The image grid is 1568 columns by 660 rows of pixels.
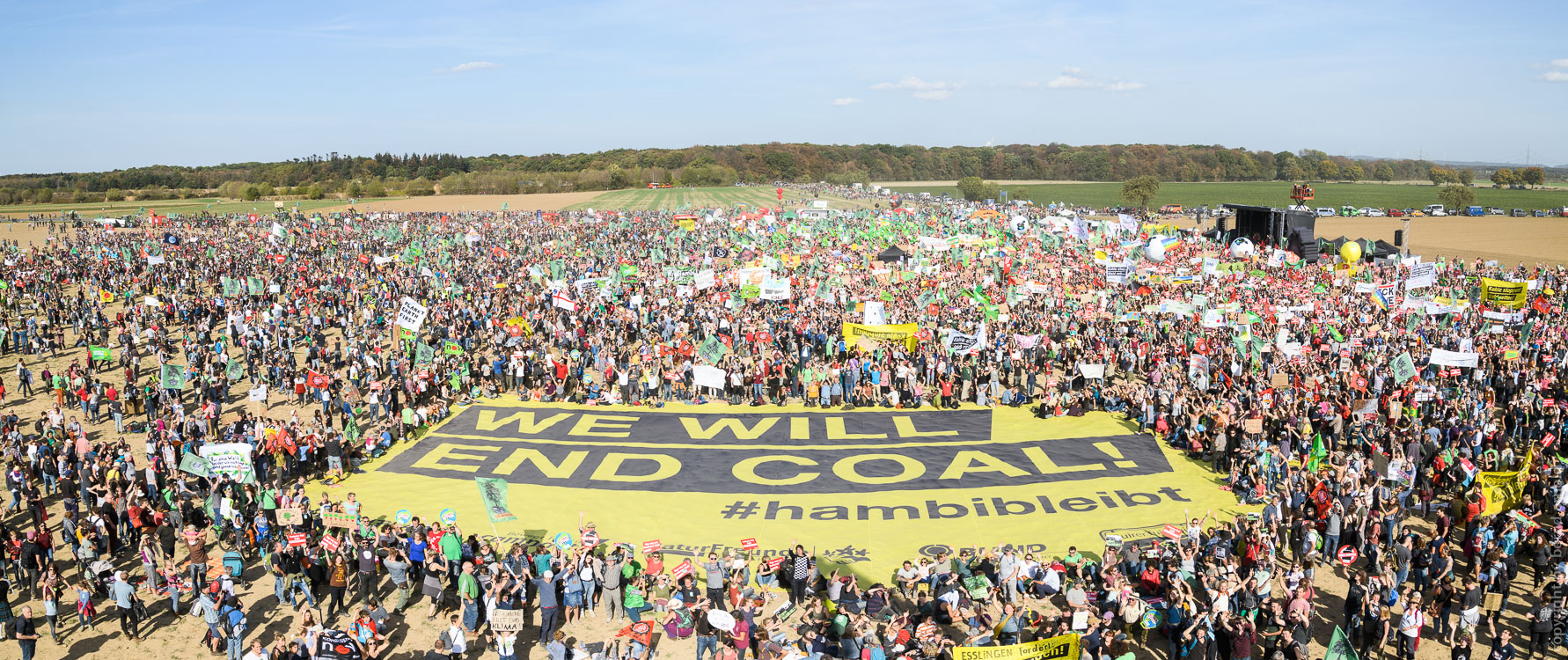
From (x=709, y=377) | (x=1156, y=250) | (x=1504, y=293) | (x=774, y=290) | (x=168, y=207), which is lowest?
(x=709, y=377)

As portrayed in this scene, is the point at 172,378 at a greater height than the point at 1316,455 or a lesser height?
greater

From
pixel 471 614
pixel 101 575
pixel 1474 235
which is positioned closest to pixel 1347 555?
pixel 471 614

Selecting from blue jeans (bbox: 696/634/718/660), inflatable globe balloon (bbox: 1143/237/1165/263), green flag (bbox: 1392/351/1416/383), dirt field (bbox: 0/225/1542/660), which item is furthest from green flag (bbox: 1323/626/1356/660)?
inflatable globe balloon (bbox: 1143/237/1165/263)

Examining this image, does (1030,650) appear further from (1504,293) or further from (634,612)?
(1504,293)

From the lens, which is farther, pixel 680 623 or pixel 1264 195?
pixel 1264 195

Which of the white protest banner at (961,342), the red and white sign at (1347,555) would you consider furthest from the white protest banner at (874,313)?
the red and white sign at (1347,555)

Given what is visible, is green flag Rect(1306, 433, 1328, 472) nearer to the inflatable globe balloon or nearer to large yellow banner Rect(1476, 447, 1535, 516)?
large yellow banner Rect(1476, 447, 1535, 516)
